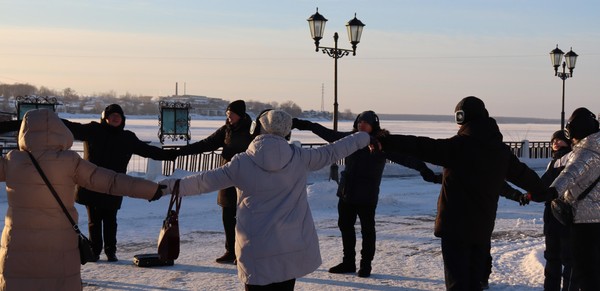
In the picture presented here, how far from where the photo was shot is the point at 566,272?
677 centimetres

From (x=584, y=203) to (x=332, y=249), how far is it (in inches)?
189

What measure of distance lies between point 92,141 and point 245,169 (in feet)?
13.2

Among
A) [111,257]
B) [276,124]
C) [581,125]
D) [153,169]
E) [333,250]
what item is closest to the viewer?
[276,124]

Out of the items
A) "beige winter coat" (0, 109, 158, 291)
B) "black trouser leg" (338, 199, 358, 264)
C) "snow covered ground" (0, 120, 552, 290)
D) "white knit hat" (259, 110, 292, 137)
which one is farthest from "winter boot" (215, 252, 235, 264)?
"beige winter coat" (0, 109, 158, 291)

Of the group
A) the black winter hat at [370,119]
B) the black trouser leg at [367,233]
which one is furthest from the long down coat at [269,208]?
the black trouser leg at [367,233]

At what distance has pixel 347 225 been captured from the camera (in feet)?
27.1

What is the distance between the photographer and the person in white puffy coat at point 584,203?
5.72m

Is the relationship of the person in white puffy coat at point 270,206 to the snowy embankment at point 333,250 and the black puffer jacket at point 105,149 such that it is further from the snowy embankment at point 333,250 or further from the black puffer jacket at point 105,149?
the black puffer jacket at point 105,149

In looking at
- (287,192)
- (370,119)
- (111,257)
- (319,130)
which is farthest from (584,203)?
(111,257)

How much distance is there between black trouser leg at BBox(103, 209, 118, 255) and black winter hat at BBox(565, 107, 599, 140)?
494 cm

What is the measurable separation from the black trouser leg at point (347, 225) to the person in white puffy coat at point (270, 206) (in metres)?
3.11

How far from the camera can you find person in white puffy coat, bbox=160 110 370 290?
4.96m

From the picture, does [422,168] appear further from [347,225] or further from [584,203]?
[584,203]

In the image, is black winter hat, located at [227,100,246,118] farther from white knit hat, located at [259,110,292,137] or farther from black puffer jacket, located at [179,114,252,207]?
white knit hat, located at [259,110,292,137]
